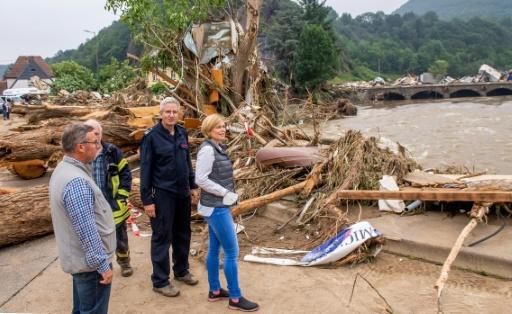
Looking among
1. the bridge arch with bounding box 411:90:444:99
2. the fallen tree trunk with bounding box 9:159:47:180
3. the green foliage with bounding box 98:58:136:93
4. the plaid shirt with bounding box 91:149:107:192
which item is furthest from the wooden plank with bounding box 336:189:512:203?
the bridge arch with bounding box 411:90:444:99

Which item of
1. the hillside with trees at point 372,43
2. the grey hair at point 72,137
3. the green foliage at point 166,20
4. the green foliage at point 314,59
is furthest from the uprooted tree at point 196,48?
the hillside with trees at point 372,43

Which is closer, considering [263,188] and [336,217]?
[336,217]

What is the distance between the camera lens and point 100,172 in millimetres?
3807

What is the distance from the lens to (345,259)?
14.4 ft

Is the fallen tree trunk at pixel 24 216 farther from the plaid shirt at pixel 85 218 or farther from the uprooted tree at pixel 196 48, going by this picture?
the uprooted tree at pixel 196 48

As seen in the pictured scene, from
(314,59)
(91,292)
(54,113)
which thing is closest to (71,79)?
(314,59)

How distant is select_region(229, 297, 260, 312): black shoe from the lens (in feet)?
11.4

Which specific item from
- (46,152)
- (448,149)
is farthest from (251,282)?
(448,149)

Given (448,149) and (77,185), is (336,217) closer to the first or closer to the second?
(77,185)

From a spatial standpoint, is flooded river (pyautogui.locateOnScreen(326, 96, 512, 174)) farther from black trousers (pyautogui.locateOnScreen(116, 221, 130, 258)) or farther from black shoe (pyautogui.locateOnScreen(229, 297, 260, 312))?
black shoe (pyautogui.locateOnScreen(229, 297, 260, 312))

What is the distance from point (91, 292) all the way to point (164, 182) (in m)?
1.30

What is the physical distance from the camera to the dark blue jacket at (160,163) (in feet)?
11.9

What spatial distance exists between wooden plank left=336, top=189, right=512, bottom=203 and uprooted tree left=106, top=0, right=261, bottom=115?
19.4 ft

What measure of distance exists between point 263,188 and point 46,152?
4.59 metres
